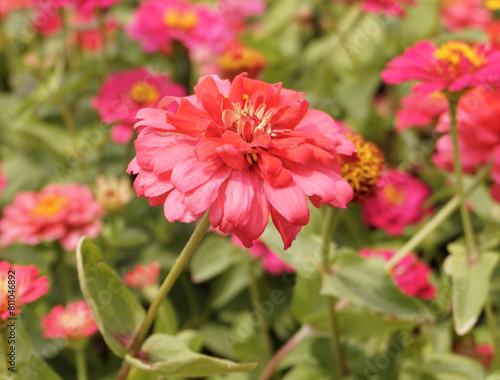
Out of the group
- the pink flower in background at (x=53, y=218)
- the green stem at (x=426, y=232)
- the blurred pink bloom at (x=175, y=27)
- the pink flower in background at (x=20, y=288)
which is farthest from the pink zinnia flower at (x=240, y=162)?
the blurred pink bloom at (x=175, y=27)

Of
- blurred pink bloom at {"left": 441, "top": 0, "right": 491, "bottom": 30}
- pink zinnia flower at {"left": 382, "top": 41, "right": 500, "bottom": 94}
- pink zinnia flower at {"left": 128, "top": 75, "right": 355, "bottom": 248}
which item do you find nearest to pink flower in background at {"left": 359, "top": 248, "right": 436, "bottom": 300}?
pink zinnia flower at {"left": 382, "top": 41, "right": 500, "bottom": 94}

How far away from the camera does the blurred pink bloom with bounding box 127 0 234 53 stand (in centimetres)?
117

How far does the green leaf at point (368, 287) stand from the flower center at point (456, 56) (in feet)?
0.92

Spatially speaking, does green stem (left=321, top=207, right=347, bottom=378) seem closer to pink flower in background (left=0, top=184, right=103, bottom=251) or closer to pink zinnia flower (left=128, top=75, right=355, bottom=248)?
pink zinnia flower (left=128, top=75, right=355, bottom=248)

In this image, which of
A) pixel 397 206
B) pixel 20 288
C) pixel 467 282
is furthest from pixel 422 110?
pixel 20 288

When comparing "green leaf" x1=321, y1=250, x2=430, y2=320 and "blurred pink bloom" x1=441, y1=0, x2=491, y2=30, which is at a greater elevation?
"blurred pink bloom" x1=441, y1=0, x2=491, y2=30

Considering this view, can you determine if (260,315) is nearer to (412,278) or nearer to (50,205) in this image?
(412,278)

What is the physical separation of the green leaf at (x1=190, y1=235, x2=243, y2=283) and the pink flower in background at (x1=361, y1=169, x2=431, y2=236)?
0.93ft

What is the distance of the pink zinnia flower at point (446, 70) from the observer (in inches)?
26.3

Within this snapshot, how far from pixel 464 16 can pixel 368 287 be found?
1.00 meters

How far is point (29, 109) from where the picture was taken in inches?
44.8

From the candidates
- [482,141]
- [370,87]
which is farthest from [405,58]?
[370,87]

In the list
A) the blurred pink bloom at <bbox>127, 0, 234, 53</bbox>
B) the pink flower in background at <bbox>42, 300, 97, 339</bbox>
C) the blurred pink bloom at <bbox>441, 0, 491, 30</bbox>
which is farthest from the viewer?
the blurred pink bloom at <bbox>441, 0, 491, 30</bbox>

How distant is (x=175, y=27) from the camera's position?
46.9 inches
